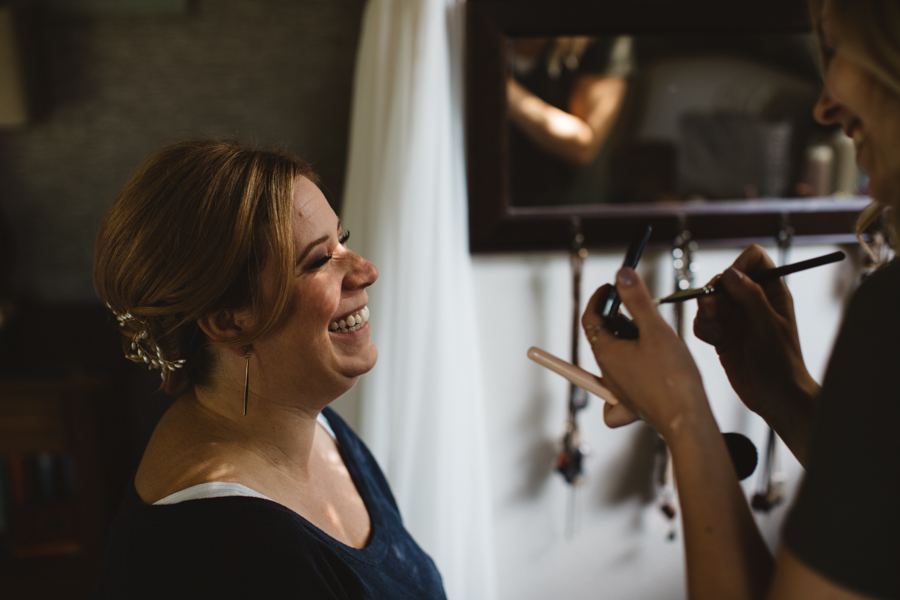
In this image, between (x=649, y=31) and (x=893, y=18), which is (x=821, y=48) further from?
(x=649, y=31)

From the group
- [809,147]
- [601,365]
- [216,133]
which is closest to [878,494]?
[601,365]

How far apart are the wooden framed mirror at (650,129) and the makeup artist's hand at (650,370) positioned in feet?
2.91

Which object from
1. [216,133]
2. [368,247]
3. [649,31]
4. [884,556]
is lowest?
[884,556]

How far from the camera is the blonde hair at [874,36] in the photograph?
479 mm

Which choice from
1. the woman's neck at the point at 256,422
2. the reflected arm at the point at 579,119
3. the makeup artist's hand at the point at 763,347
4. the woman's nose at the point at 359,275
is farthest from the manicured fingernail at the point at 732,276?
the reflected arm at the point at 579,119

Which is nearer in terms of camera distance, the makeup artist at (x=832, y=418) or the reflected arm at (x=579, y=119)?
the makeup artist at (x=832, y=418)

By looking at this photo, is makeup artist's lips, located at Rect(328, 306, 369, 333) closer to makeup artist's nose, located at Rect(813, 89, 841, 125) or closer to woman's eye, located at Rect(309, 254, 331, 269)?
woman's eye, located at Rect(309, 254, 331, 269)

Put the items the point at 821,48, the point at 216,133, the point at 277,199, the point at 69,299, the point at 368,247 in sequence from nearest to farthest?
1. the point at 821,48
2. the point at 277,199
3. the point at 368,247
4. the point at 216,133
5. the point at 69,299

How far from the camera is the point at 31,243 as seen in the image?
1803mm

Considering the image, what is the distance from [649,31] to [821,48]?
3.29 ft

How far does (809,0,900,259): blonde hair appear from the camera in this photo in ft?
1.57

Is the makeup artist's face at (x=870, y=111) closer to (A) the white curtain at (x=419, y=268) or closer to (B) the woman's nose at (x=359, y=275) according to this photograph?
(B) the woman's nose at (x=359, y=275)

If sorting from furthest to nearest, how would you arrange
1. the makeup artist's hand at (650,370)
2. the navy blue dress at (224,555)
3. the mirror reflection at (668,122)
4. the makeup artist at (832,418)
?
the mirror reflection at (668,122)
the navy blue dress at (224,555)
the makeup artist's hand at (650,370)
the makeup artist at (832,418)

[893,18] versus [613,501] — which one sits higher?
[893,18]
